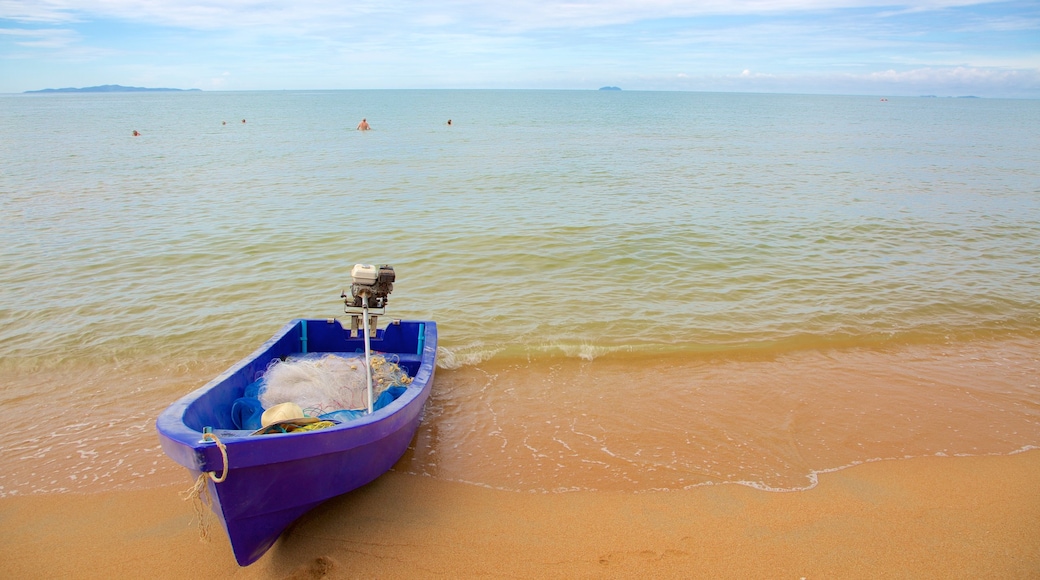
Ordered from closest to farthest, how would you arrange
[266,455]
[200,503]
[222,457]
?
[222,457] → [266,455] → [200,503]

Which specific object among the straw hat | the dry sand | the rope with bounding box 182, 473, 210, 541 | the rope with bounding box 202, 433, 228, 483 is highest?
the rope with bounding box 202, 433, 228, 483

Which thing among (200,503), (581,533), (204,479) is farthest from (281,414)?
(581,533)

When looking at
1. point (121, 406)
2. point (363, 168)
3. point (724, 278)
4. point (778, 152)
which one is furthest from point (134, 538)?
point (778, 152)

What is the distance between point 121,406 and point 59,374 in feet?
4.86

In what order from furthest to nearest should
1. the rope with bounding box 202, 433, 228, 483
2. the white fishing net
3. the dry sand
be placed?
the white fishing net → the dry sand → the rope with bounding box 202, 433, 228, 483

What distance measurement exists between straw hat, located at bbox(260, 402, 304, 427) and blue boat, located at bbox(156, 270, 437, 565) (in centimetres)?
21

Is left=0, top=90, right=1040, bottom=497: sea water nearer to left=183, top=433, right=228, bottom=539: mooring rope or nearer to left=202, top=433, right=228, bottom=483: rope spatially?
left=183, top=433, right=228, bottom=539: mooring rope

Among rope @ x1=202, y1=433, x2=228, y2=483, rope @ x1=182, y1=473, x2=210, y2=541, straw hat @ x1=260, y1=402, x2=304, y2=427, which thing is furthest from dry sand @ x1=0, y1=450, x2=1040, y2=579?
rope @ x1=202, y1=433, x2=228, y2=483

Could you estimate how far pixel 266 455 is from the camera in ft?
13.3

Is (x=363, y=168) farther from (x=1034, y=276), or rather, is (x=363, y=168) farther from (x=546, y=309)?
(x=1034, y=276)

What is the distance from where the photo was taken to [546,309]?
9.73 meters

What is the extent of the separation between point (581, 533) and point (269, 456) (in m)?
2.19

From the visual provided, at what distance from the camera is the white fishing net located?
220 inches

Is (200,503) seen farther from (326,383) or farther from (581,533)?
(581,533)
